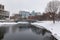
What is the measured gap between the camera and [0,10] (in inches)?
3497

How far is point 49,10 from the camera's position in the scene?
51125 millimetres

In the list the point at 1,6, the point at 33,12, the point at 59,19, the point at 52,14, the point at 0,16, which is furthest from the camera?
the point at 33,12

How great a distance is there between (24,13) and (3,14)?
78.1m

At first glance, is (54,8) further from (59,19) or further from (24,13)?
(24,13)

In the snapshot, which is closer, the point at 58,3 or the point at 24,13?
the point at 58,3

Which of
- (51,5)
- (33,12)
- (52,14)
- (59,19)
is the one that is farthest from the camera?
(33,12)

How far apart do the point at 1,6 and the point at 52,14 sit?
4987cm

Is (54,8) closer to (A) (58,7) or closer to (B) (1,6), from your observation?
(A) (58,7)

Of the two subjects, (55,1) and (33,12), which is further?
(33,12)

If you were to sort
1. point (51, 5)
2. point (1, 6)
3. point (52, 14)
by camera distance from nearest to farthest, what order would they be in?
point (52, 14)
point (51, 5)
point (1, 6)

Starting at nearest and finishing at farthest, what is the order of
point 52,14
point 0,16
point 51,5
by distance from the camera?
point 52,14
point 51,5
point 0,16

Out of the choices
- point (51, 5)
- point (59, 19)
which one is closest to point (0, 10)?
point (59, 19)

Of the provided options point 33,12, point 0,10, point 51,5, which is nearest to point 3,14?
point 0,10

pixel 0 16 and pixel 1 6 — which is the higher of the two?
pixel 1 6
